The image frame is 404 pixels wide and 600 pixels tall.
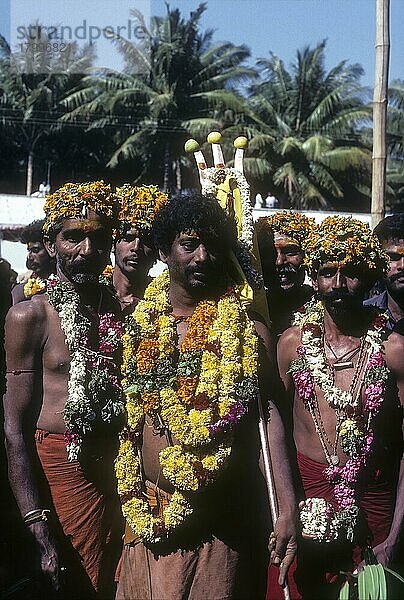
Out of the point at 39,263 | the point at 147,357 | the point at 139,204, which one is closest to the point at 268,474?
the point at 147,357

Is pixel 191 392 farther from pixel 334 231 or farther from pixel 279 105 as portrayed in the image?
pixel 279 105

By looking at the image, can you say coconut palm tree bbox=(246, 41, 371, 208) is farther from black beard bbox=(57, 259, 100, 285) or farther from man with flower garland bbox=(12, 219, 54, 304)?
black beard bbox=(57, 259, 100, 285)

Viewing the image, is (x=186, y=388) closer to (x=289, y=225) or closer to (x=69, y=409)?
(x=69, y=409)

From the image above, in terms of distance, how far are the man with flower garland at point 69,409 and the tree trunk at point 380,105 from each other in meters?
5.76

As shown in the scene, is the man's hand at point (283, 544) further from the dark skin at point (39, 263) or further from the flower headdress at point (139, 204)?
the dark skin at point (39, 263)

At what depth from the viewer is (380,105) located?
9.51 metres

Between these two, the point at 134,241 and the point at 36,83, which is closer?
the point at 134,241

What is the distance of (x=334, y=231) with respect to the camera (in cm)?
425

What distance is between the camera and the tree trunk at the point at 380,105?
931cm

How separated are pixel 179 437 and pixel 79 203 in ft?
4.67

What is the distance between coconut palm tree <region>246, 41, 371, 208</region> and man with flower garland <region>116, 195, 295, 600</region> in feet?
105

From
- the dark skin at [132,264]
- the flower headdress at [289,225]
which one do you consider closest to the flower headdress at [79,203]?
the dark skin at [132,264]

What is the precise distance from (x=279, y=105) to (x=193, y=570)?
3708 centimetres

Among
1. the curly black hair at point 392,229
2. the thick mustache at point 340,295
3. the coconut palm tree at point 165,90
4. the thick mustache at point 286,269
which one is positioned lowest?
the thick mustache at point 286,269
